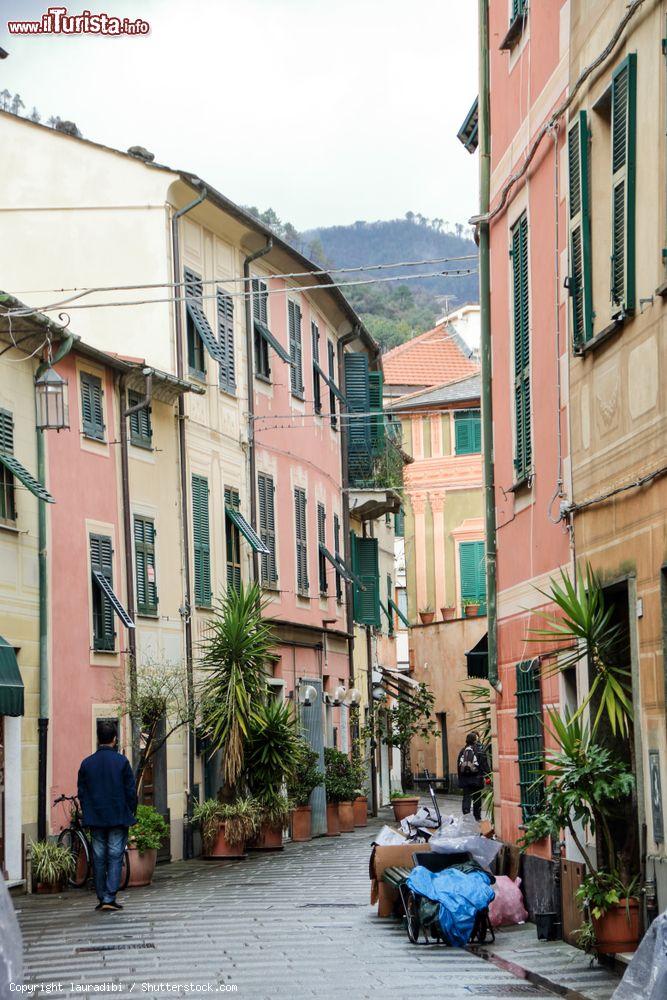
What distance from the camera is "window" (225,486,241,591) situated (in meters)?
28.3

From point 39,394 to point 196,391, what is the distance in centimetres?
551

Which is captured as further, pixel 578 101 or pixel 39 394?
pixel 39 394

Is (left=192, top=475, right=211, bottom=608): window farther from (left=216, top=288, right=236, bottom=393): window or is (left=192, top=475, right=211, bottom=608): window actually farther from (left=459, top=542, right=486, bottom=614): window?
(left=459, top=542, right=486, bottom=614): window

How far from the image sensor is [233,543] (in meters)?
28.6

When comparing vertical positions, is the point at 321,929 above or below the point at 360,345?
below

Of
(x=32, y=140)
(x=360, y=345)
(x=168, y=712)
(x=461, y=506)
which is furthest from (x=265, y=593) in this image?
(x=461, y=506)

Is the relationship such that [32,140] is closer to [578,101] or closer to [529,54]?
[529,54]

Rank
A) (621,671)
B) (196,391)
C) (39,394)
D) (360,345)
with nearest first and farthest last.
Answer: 1. (621,671)
2. (39,394)
3. (196,391)
4. (360,345)

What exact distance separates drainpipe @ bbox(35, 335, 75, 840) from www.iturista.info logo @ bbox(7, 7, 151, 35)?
544 cm

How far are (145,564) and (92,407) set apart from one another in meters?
2.63

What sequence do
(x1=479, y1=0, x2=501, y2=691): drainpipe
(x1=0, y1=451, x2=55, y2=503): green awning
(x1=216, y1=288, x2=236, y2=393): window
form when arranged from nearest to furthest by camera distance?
1. (x1=479, y1=0, x2=501, y2=691): drainpipe
2. (x1=0, y1=451, x2=55, y2=503): green awning
3. (x1=216, y1=288, x2=236, y2=393): window

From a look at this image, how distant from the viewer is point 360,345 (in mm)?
40188

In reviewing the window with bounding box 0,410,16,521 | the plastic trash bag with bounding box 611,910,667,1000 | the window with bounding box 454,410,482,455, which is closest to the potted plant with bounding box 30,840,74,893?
A: the window with bounding box 0,410,16,521

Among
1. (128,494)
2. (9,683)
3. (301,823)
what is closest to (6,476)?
(9,683)
